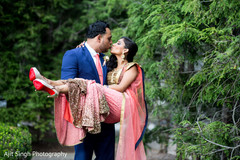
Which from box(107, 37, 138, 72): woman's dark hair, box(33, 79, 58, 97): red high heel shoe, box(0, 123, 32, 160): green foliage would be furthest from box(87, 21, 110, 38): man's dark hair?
box(0, 123, 32, 160): green foliage

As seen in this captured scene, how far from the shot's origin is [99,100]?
2.48 meters

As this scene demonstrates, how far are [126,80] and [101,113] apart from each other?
20.2 inches

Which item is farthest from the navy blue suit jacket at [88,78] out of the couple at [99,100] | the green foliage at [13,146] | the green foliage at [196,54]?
the green foliage at [196,54]

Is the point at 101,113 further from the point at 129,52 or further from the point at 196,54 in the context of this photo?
the point at 196,54

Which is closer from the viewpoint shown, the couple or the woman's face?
the couple

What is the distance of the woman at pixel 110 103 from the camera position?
2.38 metres

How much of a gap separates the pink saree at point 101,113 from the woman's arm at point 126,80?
0.20 ft

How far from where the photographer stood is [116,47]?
10.2ft

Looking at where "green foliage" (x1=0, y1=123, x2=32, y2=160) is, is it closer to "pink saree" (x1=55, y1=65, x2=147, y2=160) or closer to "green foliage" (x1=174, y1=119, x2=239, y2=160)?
"pink saree" (x1=55, y1=65, x2=147, y2=160)

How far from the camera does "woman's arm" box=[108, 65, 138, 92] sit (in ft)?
9.27

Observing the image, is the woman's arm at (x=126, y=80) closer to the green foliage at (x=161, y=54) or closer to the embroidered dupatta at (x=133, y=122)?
the embroidered dupatta at (x=133, y=122)

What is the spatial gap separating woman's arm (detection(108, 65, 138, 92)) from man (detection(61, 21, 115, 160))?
219 mm

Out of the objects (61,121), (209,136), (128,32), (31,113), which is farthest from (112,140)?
(31,113)

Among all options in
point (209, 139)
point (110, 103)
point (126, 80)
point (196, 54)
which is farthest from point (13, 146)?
point (196, 54)
